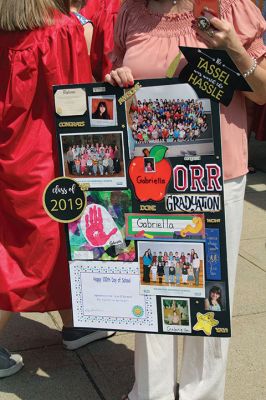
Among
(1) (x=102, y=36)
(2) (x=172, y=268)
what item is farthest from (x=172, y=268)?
(1) (x=102, y=36)

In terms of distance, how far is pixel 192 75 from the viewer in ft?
6.46

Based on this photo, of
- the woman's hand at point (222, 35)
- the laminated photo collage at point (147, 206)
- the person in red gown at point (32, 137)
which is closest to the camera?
the woman's hand at point (222, 35)

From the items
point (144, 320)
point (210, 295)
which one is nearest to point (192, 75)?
point (210, 295)

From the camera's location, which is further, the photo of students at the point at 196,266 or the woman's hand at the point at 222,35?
the photo of students at the point at 196,266

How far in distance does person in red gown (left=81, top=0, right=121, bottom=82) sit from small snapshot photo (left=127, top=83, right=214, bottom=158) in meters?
1.17

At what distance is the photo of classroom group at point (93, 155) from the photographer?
2115mm

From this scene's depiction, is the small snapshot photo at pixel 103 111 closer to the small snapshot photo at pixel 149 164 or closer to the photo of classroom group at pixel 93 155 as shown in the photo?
the photo of classroom group at pixel 93 155

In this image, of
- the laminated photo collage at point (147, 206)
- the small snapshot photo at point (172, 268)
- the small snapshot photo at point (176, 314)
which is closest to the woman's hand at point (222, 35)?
the laminated photo collage at point (147, 206)

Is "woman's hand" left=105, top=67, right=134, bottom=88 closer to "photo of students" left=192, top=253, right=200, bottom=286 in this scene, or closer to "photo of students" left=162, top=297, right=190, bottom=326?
"photo of students" left=192, top=253, right=200, bottom=286

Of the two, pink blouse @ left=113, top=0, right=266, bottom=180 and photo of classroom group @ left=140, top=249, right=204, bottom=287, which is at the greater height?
pink blouse @ left=113, top=0, right=266, bottom=180

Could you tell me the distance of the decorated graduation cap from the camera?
6.35 feet

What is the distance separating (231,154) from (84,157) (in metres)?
0.54

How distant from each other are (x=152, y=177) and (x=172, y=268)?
34cm

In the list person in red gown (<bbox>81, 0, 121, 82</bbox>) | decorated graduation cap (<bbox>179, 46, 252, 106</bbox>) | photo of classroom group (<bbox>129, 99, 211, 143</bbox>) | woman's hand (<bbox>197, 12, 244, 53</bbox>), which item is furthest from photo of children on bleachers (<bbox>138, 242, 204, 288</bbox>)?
person in red gown (<bbox>81, 0, 121, 82</bbox>)
